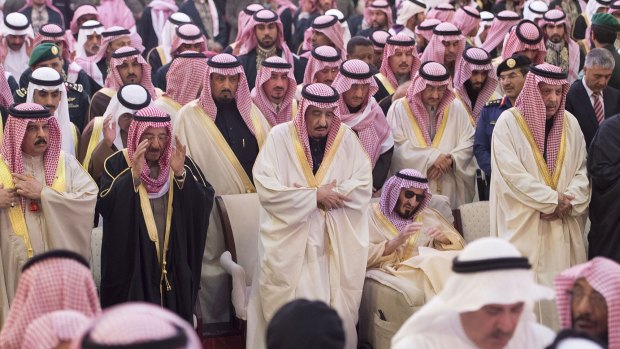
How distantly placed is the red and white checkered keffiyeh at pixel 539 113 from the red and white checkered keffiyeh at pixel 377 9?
5.51m

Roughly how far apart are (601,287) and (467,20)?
28.4 ft

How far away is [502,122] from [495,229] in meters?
0.66

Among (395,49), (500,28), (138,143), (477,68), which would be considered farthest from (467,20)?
(138,143)

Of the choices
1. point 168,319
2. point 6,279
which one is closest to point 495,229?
point 6,279

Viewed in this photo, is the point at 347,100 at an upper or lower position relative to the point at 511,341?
lower

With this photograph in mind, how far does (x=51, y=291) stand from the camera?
4.85 metres

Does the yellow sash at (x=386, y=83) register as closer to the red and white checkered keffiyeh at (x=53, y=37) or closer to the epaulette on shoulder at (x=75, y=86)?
the epaulette on shoulder at (x=75, y=86)

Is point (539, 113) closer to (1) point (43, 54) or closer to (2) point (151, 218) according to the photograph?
(2) point (151, 218)

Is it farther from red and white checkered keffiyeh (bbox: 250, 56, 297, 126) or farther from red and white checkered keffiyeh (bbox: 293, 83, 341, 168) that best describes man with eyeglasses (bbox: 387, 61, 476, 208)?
red and white checkered keffiyeh (bbox: 293, 83, 341, 168)

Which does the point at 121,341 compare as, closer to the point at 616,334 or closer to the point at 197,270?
the point at 616,334

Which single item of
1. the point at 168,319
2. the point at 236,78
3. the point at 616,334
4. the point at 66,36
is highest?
the point at 168,319

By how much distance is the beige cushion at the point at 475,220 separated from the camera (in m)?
8.81

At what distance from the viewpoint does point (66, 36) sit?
12.4 meters

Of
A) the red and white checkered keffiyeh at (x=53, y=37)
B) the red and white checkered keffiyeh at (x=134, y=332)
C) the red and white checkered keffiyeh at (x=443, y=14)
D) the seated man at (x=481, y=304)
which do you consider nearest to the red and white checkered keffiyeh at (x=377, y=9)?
the red and white checkered keffiyeh at (x=443, y=14)
